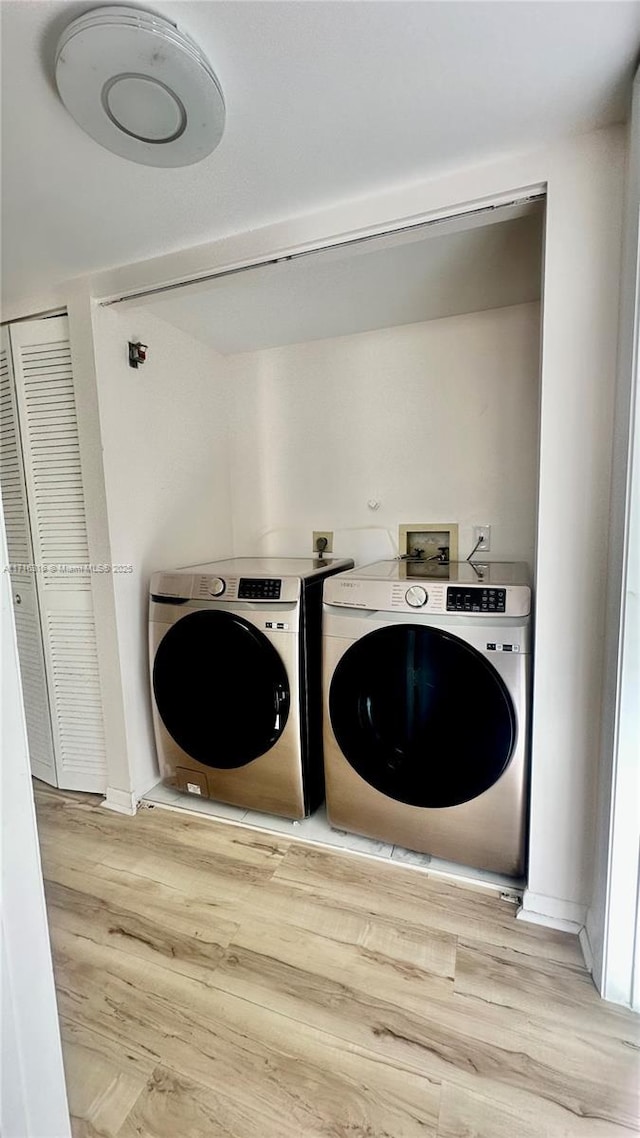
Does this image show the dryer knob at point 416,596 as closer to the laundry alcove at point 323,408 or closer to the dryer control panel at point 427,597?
the dryer control panel at point 427,597

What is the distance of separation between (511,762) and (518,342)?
1.63 meters

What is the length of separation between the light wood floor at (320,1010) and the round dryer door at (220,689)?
0.39m

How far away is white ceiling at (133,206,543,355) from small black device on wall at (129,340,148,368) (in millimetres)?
59

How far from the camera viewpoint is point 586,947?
120cm

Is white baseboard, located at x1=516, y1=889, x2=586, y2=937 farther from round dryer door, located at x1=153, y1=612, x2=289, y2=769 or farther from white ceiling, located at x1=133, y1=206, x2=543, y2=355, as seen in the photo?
white ceiling, located at x1=133, y1=206, x2=543, y2=355

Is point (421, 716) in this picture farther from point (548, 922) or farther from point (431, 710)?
point (548, 922)

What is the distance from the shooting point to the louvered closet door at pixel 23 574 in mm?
1837

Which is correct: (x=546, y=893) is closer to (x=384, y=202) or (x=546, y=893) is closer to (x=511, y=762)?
(x=511, y=762)

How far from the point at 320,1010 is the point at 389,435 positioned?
201 cm

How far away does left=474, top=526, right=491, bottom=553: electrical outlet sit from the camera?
6.53 feet

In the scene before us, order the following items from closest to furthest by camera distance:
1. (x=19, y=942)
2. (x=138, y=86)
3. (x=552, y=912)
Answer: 1. (x=19, y=942)
2. (x=138, y=86)
3. (x=552, y=912)

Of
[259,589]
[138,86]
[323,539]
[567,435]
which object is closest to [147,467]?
[259,589]

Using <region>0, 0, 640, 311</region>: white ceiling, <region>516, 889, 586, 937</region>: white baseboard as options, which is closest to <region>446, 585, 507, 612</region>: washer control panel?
<region>516, 889, 586, 937</region>: white baseboard

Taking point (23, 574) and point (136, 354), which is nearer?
point (136, 354)
